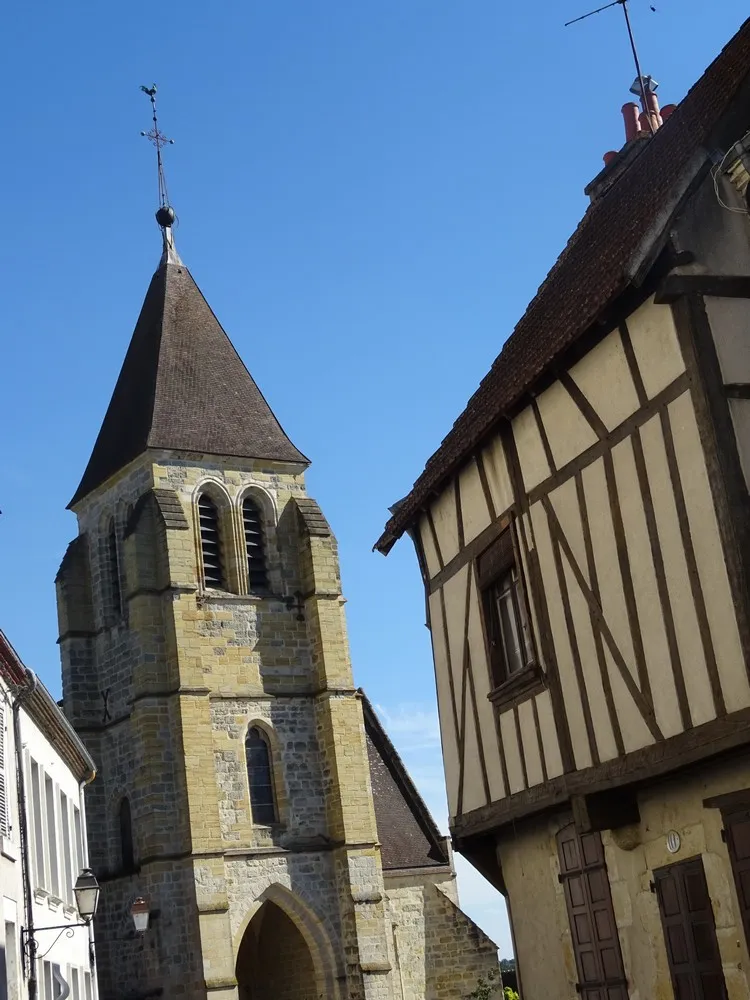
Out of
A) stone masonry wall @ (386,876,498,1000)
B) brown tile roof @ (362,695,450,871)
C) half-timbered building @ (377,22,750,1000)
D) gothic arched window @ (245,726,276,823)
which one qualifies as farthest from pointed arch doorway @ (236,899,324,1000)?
half-timbered building @ (377,22,750,1000)

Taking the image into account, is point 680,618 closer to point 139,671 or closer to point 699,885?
point 699,885

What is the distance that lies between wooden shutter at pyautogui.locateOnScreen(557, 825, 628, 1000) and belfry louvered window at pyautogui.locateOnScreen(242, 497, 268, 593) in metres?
18.8

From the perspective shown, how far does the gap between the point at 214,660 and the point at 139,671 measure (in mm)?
1449

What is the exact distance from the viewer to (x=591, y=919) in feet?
31.8

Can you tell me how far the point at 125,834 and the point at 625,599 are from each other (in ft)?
65.7

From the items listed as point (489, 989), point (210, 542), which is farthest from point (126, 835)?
point (489, 989)

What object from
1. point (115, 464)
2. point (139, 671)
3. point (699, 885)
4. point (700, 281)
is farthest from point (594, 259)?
point (115, 464)

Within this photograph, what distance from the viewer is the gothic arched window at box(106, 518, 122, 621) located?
2869cm

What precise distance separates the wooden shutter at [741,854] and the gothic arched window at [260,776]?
64.1 feet

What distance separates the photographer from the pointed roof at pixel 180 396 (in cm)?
2928

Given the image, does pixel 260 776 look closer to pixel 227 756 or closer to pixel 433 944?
pixel 227 756

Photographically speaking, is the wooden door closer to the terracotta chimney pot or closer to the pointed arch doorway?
the terracotta chimney pot

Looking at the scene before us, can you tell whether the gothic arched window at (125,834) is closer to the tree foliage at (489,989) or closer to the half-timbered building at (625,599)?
the tree foliage at (489,989)

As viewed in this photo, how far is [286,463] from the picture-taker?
2981cm
